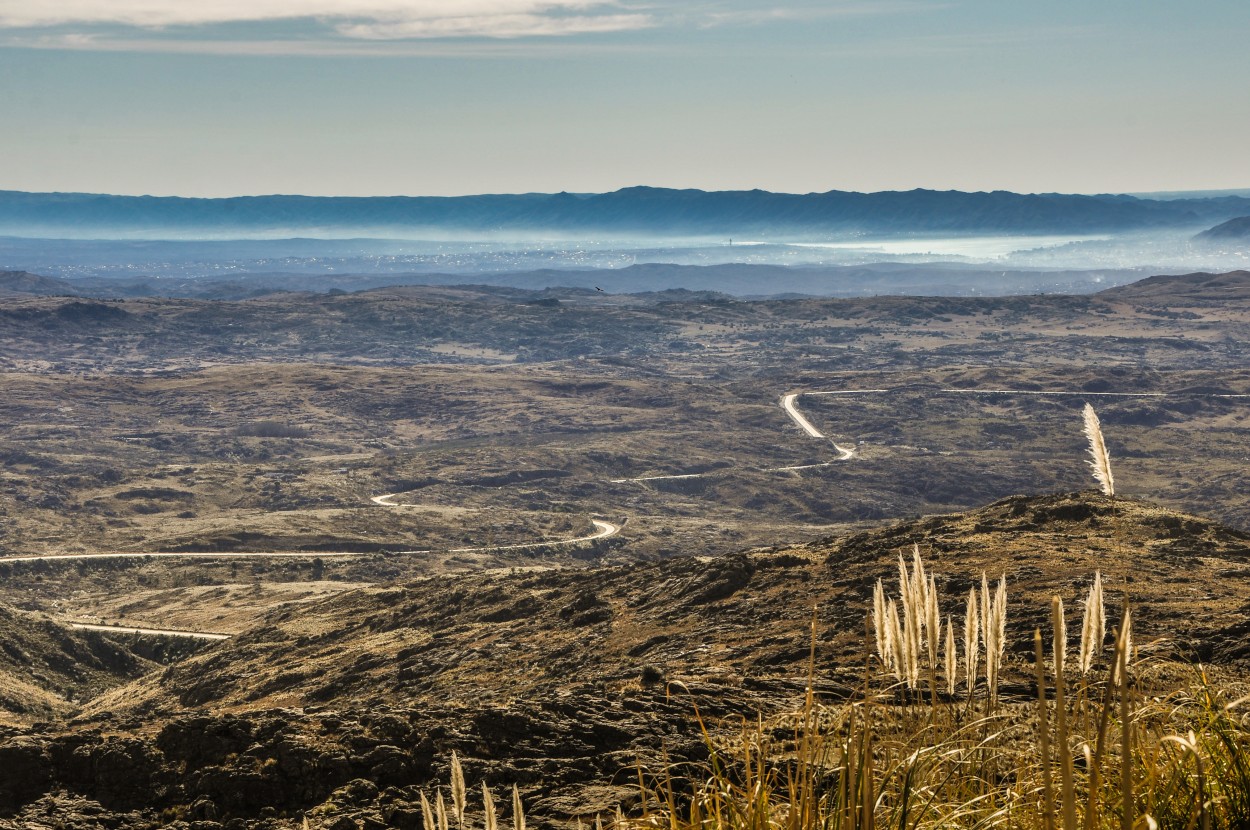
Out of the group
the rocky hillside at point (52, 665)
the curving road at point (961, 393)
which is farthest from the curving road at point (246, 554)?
the curving road at point (961, 393)

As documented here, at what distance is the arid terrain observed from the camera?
44.9 feet

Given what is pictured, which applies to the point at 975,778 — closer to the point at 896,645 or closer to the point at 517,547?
the point at 896,645

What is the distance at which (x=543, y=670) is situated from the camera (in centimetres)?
2666

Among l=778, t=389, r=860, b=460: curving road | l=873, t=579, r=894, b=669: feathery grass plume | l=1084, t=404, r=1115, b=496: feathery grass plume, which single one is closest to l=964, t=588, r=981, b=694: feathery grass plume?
l=873, t=579, r=894, b=669: feathery grass plume

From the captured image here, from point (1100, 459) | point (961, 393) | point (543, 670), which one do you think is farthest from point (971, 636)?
point (961, 393)

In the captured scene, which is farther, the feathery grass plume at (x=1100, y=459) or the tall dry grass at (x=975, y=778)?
the feathery grass plume at (x=1100, y=459)

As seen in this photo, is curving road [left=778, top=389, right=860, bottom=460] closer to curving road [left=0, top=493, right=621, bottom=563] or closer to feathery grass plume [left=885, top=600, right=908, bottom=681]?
curving road [left=0, top=493, right=621, bottom=563]

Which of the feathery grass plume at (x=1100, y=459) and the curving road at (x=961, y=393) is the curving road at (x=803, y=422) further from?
the feathery grass plume at (x=1100, y=459)

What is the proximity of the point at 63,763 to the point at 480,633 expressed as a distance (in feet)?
63.5

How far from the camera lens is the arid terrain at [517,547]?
13672 mm

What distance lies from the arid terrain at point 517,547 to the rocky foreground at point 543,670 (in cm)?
7

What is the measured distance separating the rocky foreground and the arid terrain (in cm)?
7

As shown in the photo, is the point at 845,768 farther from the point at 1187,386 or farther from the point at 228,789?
the point at 1187,386

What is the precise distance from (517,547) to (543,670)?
52.7 metres
